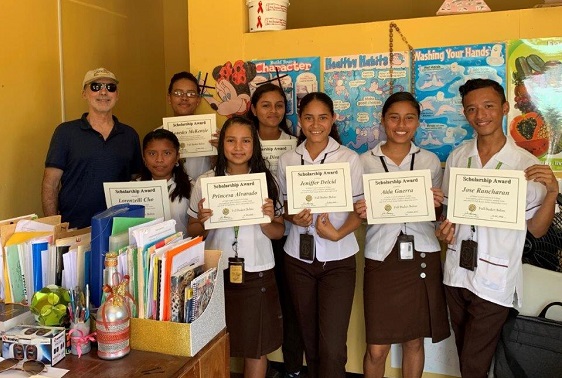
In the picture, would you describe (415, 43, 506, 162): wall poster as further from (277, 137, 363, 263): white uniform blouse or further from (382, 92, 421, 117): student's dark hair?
(277, 137, 363, 263): white uniform blouse

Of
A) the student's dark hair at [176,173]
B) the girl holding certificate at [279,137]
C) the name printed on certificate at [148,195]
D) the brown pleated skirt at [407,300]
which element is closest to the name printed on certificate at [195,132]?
the student's dark hair at [176,173]

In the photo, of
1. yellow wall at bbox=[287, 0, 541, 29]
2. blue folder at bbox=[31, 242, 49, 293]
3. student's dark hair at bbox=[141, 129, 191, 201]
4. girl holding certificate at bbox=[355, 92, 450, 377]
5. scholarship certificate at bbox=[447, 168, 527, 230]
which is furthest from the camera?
yellow wall at bbox=[287, 0, 541, 29]

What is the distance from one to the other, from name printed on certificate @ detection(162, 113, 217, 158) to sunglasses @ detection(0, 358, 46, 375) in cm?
174

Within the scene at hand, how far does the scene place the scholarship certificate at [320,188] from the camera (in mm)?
2432

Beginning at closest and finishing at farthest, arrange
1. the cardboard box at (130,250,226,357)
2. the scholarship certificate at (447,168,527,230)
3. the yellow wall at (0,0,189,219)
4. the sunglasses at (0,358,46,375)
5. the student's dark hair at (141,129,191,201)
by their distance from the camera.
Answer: the sunglasses at (0,358,46,375) < the cardboard box at (130,250,226,357) < the scholarship certificate at (447,168,527,230) < the student's dark hair at (141,129,191,201) < the yellow wall at (0,0,189,219)

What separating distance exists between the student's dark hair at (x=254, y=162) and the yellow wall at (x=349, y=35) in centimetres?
80

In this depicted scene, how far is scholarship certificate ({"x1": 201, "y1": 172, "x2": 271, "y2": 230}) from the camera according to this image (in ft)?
7.80

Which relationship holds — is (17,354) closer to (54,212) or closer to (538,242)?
(54,212)

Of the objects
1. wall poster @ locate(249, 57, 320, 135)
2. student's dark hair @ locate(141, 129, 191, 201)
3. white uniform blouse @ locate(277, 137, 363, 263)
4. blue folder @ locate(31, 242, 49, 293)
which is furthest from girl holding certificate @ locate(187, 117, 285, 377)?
blue folder @ locate(31, 242, 49, 293)

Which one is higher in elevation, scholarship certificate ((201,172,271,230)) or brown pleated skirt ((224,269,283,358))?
scholarship certificate ((201,172,271,230))

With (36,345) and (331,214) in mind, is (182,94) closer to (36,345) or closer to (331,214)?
(331,214)

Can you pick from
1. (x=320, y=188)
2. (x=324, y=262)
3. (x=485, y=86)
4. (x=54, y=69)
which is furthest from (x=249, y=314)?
(x=54, y=69)

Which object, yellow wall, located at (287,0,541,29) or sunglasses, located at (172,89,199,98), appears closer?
sunglasses, located at (172,89,199,98)

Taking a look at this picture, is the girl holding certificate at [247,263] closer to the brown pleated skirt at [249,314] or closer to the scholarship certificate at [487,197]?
→ the brown pleated skirt at [249,314]
